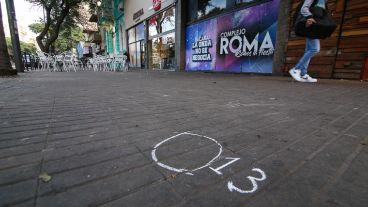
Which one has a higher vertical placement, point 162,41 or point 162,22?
point 162,22

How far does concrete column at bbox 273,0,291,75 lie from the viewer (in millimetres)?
6582

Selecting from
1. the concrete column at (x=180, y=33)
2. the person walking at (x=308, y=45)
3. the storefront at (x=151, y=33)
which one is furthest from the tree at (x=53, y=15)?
the person walking at (x=308, y=45)

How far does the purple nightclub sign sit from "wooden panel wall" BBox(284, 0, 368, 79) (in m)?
1.75

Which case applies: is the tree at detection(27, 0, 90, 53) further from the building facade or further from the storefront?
the building facade

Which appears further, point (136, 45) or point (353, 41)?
point (136, 45)

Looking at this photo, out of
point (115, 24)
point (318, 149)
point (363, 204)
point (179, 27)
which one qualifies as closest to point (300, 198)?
point (363, 204)

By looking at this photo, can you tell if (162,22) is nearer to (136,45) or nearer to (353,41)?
(136,45)

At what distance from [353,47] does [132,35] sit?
56.4ft

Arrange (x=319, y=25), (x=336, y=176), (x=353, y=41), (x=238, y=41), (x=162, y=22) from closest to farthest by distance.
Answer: (x=336, y=176)
(x=319, y=25)
(x=353, y=41)
(x=238, y=41)
(x=162, y=22)

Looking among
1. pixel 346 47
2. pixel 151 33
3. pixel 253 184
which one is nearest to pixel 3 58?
pixel 253 184

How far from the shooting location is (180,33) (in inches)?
467

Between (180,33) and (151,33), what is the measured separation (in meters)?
4.53

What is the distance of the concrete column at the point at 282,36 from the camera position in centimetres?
658

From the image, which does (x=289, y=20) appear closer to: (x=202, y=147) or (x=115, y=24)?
(x=202, y=147)
